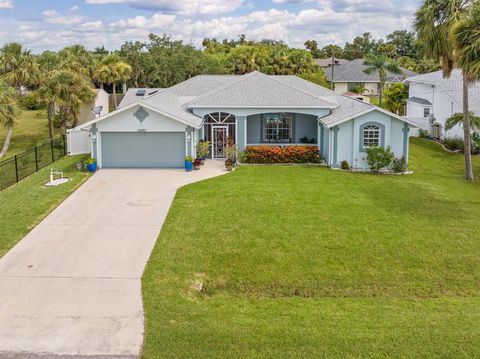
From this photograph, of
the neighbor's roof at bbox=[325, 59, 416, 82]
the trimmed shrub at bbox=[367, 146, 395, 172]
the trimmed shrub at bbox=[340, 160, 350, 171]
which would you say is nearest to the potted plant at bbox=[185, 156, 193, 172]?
the trimmed shrub at bbox=[340, 160, 350, 171]

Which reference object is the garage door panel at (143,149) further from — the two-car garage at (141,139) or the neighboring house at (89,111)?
the neighboring house at (89,111)

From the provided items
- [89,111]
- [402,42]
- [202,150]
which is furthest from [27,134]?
[402,42]

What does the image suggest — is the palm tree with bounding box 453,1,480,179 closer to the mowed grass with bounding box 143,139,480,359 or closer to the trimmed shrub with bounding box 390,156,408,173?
the mowed grass with bounding box 143,139,480,359

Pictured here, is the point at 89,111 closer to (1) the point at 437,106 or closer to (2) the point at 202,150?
(2) the point at 202,150

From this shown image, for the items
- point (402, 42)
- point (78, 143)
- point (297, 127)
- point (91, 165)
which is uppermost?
point (402, 42)

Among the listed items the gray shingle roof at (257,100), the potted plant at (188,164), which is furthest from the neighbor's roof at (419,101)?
the potted plant at (188,164)
